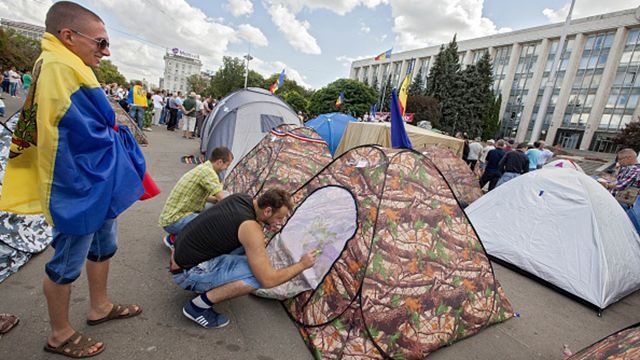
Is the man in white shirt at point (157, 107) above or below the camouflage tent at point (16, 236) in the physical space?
above

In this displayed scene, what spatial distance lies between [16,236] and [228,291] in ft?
7.08

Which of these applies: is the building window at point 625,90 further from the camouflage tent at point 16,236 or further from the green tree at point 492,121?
the camouflage tent at point 16,236

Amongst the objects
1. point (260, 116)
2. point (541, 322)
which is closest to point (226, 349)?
point (541, 322)

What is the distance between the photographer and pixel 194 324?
238cm

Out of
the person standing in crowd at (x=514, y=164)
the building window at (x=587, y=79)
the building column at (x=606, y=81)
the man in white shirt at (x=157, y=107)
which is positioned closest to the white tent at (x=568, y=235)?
the person standing in crowd at (x=514, y=164)

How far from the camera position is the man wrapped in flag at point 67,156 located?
1.48 m

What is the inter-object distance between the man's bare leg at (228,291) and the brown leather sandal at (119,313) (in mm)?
621

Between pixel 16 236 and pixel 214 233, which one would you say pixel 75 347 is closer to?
pixel 214 233

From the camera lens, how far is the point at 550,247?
376 centimetres

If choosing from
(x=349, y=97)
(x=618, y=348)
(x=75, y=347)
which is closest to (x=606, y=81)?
(x=349, y=97)

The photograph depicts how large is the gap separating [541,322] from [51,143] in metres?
4.35

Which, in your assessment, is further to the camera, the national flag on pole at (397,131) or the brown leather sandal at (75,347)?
the national flag on pole at (397,131)

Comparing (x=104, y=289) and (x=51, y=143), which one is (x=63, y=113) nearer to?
(x=51, y=143)

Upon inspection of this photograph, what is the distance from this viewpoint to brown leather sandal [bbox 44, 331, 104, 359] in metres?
1.89
